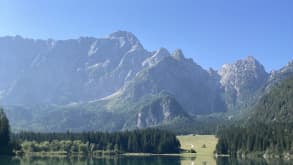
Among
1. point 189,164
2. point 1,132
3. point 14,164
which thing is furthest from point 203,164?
point 1,132

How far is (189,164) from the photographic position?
574 ft

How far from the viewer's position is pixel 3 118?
199875 millimetres

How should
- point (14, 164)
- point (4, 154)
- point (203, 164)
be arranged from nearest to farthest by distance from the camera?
point (14, 164) → point (203, 164) → point (4, 154)

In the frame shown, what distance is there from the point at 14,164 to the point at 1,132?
63.8m

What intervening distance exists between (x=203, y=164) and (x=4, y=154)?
3208 inches

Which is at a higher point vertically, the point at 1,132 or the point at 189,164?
the point at 1,132

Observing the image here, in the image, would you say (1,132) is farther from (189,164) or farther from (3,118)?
(189,164)

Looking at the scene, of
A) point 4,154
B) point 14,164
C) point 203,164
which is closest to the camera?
point 14,164

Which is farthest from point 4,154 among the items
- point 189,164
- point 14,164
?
point 189,164

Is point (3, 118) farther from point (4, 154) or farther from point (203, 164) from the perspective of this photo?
point (203, 164)

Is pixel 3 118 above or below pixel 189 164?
above

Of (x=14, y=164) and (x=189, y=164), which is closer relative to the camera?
(x=14, y=164)

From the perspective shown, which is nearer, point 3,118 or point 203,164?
point 203,164

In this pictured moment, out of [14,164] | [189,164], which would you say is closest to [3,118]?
[14,164]
